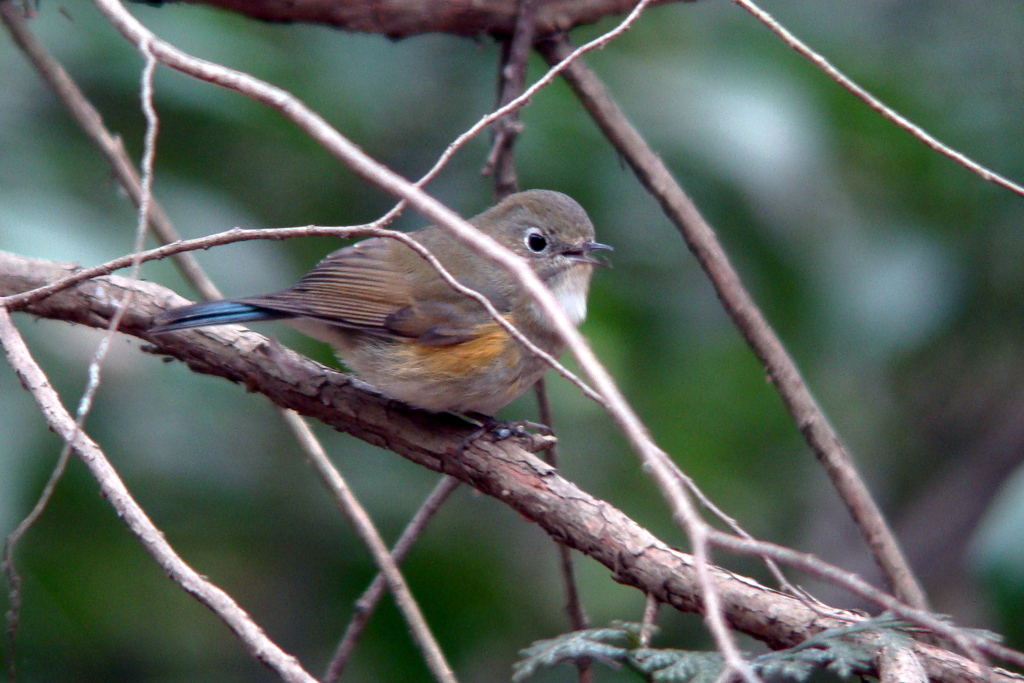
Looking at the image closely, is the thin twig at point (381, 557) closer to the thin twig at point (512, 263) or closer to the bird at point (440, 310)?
the bird at point (440, 310)

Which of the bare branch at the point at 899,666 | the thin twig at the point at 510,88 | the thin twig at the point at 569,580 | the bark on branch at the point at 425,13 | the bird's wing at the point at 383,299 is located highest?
the bark on branch at the point at 425,13

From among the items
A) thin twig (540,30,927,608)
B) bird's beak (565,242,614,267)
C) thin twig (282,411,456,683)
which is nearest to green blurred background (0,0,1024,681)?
bird's beak (565,242,614,267)

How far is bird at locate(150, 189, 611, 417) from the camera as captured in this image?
2.66 meters

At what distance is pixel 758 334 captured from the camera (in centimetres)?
252

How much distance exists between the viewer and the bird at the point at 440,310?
105 inches

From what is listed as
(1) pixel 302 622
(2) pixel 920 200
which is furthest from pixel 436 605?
(2) pixel 920 200

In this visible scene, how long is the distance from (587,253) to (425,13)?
94 centimetres

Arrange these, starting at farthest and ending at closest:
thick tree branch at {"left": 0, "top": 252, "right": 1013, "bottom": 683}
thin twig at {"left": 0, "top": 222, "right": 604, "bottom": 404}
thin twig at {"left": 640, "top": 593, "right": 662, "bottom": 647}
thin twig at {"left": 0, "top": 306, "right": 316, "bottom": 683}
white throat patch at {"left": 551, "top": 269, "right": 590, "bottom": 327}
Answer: white throat patch at {"left": 551, "top": 269, "right": 590, "bottom": 327} < thick tree branch at {"left": 0, "top": 252, "right": 1013, "bottom": 683} < thin twig at {"left": 640, "top": 593, "right": 662, "bottom": 647} < thin twig at {"left": 0, "top": 222, "right": 604, "bottom": 404} < thin twig at {"left": 0, "top": 306, "right": 316, "bottom": 683}

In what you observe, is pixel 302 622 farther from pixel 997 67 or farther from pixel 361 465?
pixel 997 67

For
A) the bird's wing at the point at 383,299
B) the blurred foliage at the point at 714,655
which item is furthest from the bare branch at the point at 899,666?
the bird's wing at the point at 383,299

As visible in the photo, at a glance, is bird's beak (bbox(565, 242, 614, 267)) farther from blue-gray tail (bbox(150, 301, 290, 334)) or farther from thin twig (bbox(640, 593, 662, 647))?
thin twig (bbox(640, 593, 662, 647))

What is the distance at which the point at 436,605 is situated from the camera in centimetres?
321

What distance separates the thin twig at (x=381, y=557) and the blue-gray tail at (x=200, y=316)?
1.24 feet

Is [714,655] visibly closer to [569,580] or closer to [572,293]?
[569,580]
